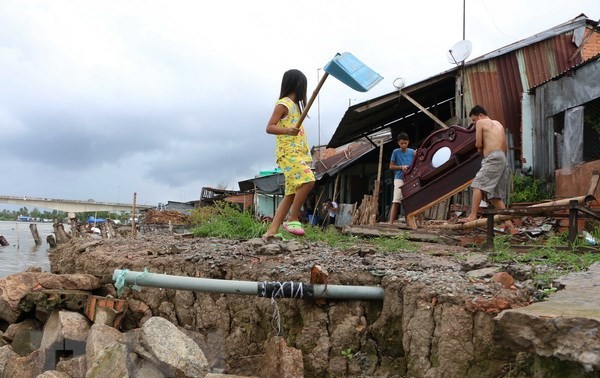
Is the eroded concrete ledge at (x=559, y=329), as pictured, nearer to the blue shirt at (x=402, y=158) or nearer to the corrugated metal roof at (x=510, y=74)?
the blue shirt at (x=402, y=158)

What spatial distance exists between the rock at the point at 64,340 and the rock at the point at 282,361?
1.43 m

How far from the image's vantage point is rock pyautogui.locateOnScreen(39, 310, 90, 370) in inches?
137

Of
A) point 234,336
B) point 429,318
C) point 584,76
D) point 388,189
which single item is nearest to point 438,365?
point 429,318

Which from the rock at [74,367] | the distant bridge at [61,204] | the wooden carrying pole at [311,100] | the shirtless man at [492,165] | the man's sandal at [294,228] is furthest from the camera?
the distant bridge at [61,204]

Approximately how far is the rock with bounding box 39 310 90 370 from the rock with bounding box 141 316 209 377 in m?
0.71

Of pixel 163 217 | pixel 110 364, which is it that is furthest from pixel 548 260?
pixel 163 217

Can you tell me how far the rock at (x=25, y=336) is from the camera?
398 cm

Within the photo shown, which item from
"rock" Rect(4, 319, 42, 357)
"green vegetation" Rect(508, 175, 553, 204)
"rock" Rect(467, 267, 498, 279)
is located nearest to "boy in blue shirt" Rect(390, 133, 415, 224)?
"green vegetation" Rect(508, 175, 553, 204)

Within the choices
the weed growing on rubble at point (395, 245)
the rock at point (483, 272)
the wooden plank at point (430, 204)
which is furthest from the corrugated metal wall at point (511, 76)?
the rock at point (483, 272)

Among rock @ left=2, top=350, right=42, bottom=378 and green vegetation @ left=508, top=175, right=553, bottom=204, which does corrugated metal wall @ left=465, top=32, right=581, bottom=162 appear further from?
rock @ left=2, top=350, right=42, bottom=378

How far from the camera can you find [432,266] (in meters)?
3.38

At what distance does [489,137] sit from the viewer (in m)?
5.48

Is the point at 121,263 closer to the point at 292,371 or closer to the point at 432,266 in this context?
the point at 292,371

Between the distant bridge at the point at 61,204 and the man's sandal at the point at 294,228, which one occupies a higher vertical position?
the distant bridge at the point at 61,204
